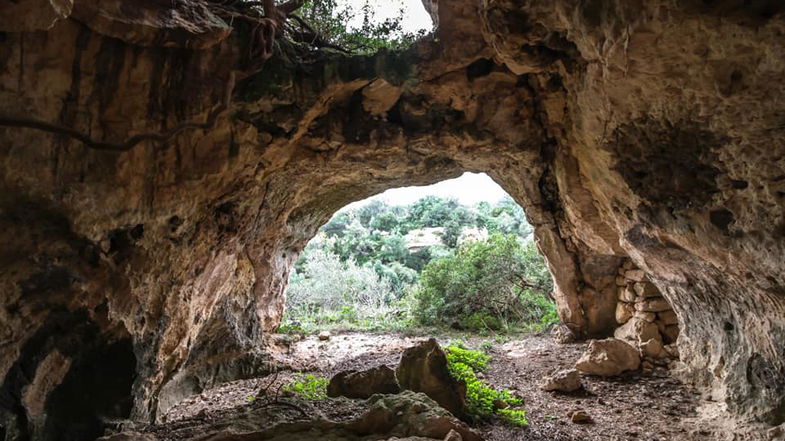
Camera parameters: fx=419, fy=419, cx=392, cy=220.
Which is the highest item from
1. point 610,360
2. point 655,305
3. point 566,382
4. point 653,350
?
point 655,305

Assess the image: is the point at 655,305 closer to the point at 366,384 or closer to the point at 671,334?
the point at 671,334

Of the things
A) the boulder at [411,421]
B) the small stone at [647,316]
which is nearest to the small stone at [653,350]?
the small stone at [647,316]

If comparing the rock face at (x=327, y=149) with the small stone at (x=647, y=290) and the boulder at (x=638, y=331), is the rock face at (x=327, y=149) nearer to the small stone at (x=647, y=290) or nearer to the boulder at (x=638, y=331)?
the boulder at (x=638, y=331)

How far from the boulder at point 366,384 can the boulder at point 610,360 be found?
11.2ft

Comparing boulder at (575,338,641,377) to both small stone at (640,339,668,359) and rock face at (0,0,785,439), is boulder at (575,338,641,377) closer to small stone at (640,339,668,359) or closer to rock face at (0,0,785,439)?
small stone at (640,339,668,359)

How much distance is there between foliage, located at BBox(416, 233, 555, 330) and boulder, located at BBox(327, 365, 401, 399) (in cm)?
746

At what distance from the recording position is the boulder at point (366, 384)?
4.94 metres

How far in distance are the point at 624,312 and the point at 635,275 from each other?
0.82m

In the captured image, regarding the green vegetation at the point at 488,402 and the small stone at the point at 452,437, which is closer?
the small stone at the point at 452,437

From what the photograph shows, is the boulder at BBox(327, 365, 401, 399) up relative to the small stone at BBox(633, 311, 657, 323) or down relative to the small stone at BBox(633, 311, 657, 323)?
down

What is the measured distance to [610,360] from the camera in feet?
21.2

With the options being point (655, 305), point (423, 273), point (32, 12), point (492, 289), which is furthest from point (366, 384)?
point (423, 273)

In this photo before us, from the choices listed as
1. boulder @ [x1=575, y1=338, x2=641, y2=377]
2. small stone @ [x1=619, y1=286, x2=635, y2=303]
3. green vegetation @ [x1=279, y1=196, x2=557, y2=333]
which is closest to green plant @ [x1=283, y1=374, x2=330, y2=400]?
boulder @ [x1=575, y1=338, x2=641, y2=377]

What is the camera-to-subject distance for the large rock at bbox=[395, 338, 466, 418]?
4.95m
